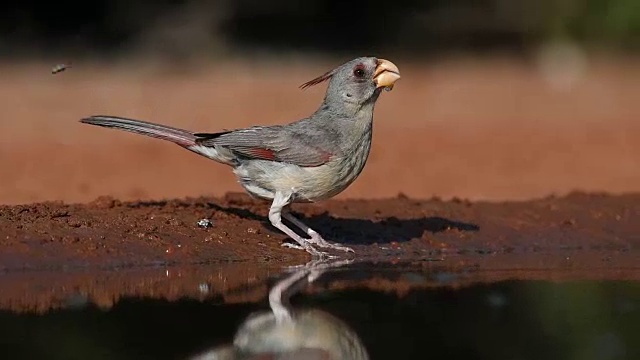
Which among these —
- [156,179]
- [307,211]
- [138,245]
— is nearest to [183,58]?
[156,179]

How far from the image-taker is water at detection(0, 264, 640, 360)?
5.55m

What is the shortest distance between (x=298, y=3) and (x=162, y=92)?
4.59 meters

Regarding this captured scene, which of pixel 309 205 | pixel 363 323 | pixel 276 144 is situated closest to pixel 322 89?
pixel 309 205

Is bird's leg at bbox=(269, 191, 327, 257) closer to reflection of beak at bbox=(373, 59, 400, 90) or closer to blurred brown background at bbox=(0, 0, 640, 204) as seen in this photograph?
reflection of beak at bbox=(373, 59, 400, 90)

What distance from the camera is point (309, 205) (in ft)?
31.3

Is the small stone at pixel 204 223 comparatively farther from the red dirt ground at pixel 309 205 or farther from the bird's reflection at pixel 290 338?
the bird's reflection at pixel 290 338

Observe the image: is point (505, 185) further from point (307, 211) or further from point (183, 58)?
point (183, 58)

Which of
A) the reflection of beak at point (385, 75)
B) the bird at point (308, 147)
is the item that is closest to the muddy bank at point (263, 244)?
the bird at point (308, 147)

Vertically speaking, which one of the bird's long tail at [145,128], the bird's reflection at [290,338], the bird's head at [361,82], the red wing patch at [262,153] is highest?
the bird's head at [361,82]

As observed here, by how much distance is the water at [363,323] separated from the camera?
218 inches

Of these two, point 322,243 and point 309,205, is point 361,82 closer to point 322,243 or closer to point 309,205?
point 322,243

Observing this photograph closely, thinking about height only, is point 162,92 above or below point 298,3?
below

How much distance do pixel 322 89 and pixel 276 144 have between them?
10.9 meters

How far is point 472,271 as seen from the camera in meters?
7.59
